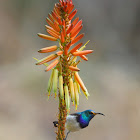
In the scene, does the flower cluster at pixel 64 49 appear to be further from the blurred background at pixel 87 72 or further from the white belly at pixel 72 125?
the blurred background at pixel 87 72

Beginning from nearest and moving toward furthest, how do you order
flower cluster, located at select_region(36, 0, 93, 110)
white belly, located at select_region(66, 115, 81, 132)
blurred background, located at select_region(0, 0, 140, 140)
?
flower cluster, located at select_region(36, 0, 93, 110), white belly, located at select_region(66, 115, 81, 132), blurred background, located at select_region(0, 0, 140, 140)

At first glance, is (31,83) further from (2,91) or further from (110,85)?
(110,85)

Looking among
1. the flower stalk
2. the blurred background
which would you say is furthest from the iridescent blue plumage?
the blurred background

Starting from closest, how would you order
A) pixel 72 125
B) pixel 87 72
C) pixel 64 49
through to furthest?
pixel 64 49, pixel 72 125, pixel 87 72

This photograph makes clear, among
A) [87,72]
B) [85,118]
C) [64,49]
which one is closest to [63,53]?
[64,49]

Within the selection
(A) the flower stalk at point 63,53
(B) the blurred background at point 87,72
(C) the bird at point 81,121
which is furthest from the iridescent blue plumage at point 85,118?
(B) the blurred background at point 87,72

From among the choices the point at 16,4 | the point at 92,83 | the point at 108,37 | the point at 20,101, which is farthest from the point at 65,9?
the point at 108,37

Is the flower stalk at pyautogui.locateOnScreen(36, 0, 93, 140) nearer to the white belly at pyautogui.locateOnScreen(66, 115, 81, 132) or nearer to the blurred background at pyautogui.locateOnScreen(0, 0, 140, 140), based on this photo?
the white belly at pyautogui.locateOnScreen(66, 115, 81, 132)

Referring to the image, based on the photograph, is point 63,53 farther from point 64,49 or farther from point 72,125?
point 72,125
